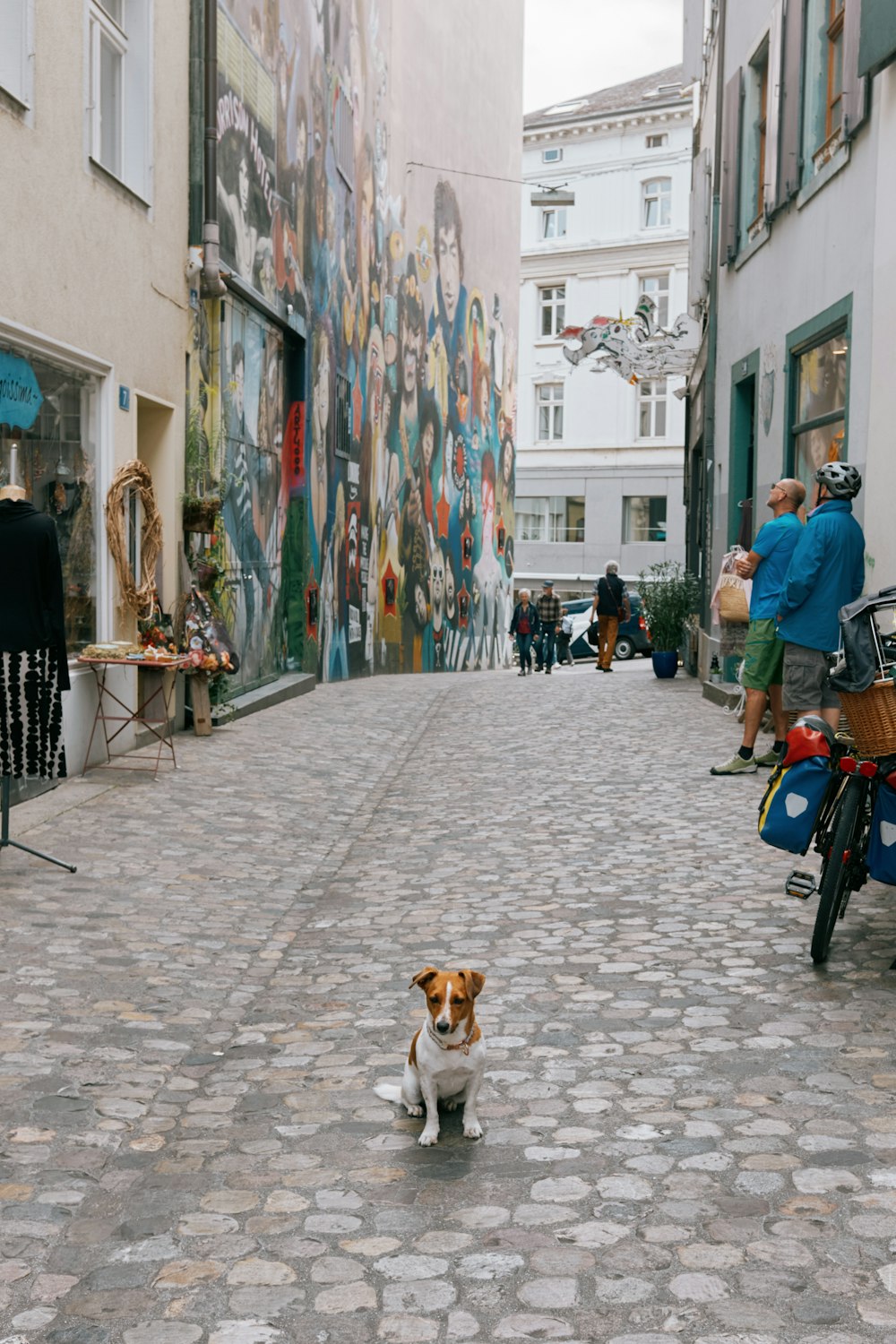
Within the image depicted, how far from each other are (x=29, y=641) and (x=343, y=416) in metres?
13.3

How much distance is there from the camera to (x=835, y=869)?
218 inches

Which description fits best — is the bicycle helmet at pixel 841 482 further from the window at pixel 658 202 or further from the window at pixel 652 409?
the window at pixel 658 202

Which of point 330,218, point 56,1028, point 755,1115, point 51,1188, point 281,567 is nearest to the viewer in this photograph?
point 51,1188

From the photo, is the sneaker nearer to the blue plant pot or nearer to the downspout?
the downspout

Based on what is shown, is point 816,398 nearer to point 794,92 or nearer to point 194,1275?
point 794,92

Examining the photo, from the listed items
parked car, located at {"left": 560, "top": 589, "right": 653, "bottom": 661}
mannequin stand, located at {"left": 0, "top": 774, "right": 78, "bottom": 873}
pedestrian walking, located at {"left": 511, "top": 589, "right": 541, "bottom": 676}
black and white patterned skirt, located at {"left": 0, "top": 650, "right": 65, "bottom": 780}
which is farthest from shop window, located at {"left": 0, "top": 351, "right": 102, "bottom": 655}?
parked car, located at {"left": 560, "top": 589, "right": 653, "bottom": 661}

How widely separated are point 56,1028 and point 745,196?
13.3 metres

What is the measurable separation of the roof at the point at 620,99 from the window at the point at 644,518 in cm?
1275

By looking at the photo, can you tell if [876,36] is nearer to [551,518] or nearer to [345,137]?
[345,137]

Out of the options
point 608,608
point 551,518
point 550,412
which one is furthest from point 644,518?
point 608,608

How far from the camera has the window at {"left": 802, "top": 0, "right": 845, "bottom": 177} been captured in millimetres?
11914

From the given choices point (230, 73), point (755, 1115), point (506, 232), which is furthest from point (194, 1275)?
point (506, 232)

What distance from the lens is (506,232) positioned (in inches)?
1264

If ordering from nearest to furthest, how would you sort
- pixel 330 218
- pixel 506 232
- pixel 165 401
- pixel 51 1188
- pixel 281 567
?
pixel 51 1188 < pixel 165 401 < pixel 281 567 < pixel 330 218 < pixel 506 232
